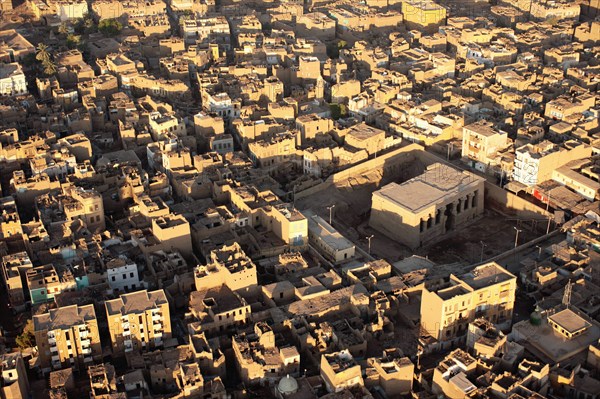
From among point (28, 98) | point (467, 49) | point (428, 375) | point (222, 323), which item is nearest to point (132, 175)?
point (222, 323)

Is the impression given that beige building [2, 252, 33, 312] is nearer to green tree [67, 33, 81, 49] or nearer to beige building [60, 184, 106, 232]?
beige building [60, 184, 106, 232]

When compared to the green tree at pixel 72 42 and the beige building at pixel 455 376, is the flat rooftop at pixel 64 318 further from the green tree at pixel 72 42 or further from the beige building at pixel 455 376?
the green tree at pixel 72 42

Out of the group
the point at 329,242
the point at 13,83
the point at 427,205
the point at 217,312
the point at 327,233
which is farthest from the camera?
the point at 13,83

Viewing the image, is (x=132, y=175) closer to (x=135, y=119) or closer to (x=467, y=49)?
(x=135, y=119)

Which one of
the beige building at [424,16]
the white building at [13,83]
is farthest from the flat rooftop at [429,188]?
the beige building at [424,16]

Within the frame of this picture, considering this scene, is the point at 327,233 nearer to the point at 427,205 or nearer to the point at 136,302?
the point at 427,205

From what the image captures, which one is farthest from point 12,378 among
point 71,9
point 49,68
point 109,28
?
point 71,9
